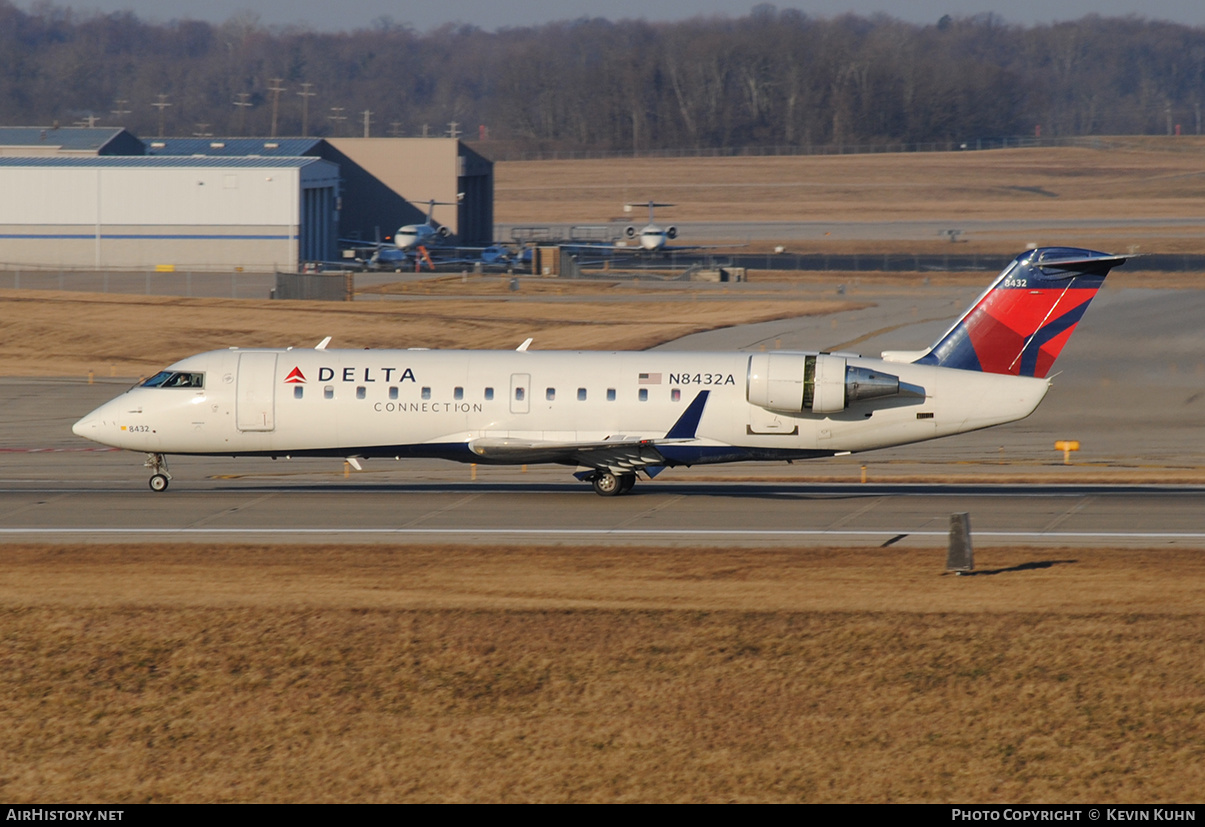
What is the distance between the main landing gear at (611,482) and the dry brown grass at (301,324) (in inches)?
1197

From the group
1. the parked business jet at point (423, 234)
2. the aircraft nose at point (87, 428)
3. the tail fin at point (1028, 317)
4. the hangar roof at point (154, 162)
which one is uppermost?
the hangar roof at point (154, 162)

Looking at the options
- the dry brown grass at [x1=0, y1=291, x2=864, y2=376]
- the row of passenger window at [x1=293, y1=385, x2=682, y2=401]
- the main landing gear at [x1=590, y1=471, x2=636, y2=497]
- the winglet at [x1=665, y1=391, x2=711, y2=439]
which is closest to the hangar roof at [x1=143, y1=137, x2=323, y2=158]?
the dry brown grass at [x1=0, y1=291, x2=864, y2=376]

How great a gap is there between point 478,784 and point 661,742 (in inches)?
102

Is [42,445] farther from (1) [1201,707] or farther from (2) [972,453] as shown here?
(1) [1201,707]

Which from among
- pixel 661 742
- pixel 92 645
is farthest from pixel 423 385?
pixel 661 742

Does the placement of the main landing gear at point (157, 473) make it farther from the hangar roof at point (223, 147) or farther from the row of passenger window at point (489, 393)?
the hangar roof at point (223, 147)

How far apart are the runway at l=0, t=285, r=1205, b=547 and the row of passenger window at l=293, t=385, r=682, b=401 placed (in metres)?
2.62

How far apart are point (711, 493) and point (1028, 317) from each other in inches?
351

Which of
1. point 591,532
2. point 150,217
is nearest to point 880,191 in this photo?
point 150,217

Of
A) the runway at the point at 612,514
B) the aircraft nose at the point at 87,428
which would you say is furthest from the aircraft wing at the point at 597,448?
the aircraft nose at the point at 87,428

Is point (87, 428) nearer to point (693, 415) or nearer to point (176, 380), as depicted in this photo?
point (176, 380)

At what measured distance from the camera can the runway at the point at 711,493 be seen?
3012 cm

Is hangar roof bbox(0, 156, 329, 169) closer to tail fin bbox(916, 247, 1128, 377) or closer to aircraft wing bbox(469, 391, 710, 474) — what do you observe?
aircraft wing bbox(469, 391, 710, 474)

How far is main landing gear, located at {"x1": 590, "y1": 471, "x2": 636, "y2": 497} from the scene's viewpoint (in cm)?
3462
